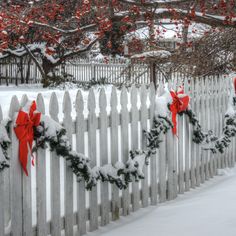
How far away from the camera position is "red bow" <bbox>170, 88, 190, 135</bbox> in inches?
245

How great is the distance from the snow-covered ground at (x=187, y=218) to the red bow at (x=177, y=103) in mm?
917

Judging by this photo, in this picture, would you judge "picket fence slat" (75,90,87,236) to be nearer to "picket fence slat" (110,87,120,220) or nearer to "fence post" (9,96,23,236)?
"picket fence slat" (110,87,120,220)

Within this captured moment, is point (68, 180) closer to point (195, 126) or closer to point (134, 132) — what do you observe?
point (134, 132)

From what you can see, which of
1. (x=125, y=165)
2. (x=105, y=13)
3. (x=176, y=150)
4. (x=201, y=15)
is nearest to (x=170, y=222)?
(x=125, y=165)

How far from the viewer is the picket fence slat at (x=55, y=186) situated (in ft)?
14.8

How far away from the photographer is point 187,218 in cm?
509

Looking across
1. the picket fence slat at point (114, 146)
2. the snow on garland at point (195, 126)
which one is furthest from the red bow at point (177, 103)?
the picket fence slat at point (114, 146)

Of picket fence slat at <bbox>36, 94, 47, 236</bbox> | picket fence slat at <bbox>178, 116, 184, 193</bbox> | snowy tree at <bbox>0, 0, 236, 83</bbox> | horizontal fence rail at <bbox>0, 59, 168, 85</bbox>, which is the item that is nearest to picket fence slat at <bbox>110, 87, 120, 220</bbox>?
picket fence slat at <bbox>36, 94, 47, 236</bbox>

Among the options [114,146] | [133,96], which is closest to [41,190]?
[114,146]

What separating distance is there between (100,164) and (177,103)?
62.7 inches

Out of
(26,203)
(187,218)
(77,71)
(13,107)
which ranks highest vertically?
(77,71)

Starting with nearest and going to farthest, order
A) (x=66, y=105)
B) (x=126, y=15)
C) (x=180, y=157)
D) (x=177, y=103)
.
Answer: (x=66, y=105) < (x=177, y=103) < (x=180, y=157) < (x=126, y=15)

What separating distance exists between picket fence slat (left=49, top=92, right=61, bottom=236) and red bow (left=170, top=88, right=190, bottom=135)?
2.04 metres

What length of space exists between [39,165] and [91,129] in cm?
75
